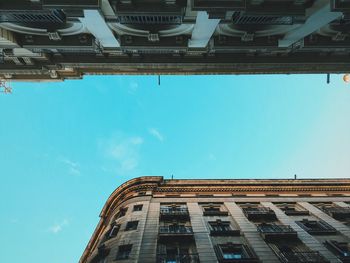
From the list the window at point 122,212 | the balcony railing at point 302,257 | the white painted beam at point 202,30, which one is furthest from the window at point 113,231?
the white painted beam at point 202,30

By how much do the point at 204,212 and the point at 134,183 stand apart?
29.5ft

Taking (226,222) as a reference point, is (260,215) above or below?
above

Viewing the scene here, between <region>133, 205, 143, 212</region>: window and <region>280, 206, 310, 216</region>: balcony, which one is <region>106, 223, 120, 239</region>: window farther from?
<region>280, 206, 310, 216</region>: balcony

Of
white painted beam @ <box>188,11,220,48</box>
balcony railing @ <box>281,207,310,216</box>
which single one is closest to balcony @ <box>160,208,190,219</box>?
balcony railing @ <box>281,207,310,216</box>

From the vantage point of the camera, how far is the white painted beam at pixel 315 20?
12.1 m

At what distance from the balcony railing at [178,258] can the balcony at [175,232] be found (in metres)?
1.79

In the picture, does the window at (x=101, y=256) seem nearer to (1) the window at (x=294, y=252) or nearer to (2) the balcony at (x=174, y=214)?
(2) the balcony at (x=174, y=214)

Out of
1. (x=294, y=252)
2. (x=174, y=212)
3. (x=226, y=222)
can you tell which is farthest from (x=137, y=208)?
(x=294, y=252)

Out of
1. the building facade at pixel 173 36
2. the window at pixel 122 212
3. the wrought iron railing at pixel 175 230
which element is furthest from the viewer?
the window at pixel 122 212

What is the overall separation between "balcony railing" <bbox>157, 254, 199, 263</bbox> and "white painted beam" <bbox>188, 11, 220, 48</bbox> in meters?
13.0

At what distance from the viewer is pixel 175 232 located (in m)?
21.8

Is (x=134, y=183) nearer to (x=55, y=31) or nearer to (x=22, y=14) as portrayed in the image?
(x=55, y=31)

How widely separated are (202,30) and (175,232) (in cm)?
1452

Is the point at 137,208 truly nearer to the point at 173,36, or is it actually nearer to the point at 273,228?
the point at 273,228
